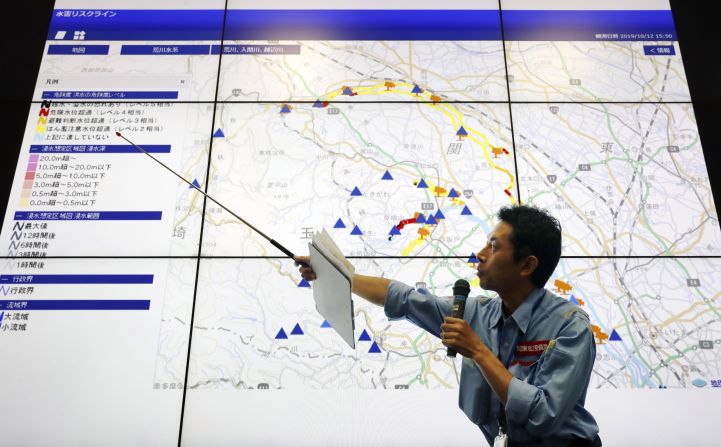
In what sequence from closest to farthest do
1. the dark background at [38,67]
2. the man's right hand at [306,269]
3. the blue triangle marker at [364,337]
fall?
1. the man's right hand at [306,269]
2. the blue triangle marker at [364,337]
3. the dark background at [38,67]

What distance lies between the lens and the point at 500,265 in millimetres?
1507

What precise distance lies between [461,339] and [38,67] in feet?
8.63

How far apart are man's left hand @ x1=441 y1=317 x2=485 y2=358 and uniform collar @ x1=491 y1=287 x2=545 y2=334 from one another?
15 centimetres

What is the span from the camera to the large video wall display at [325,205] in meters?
2.32

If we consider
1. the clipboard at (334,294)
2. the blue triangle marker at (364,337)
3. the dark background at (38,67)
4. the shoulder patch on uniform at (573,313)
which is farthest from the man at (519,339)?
the dark background at (38,67)

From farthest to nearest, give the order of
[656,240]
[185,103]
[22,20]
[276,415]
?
[22,20]
[185,103]
[656,240]
[276,415]

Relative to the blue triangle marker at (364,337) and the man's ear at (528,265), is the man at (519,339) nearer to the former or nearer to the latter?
the man's ear at (528,265)

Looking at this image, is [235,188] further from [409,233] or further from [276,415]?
[276,415]

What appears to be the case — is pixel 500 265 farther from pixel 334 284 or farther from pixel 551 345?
pixel 334 284

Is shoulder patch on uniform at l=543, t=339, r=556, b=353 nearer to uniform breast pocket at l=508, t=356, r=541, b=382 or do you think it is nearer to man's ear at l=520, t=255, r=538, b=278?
uniform breast pocket at l=508, t=356, r=541, b=382

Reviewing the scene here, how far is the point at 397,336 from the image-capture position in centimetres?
244

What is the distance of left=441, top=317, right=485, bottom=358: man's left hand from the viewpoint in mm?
1317

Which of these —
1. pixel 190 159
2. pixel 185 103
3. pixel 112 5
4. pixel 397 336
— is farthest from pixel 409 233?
pixel 112 5

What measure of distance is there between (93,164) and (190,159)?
460 mm
